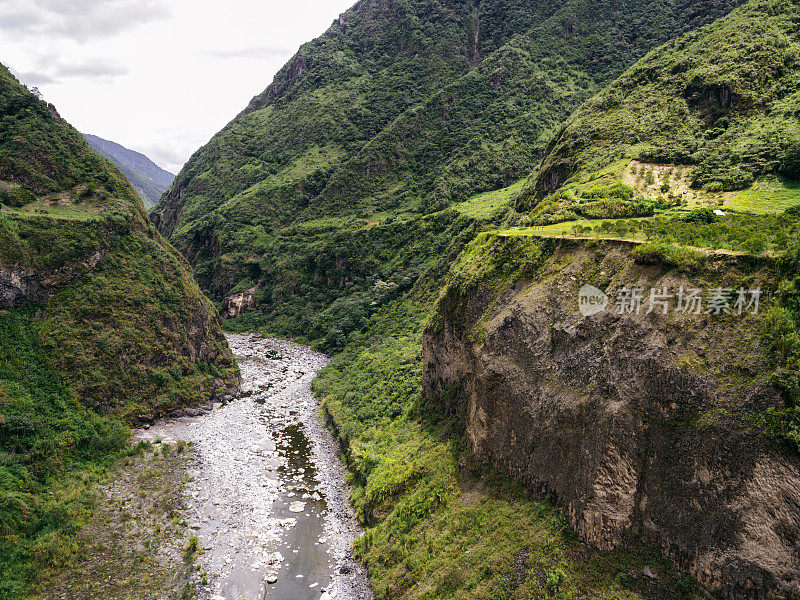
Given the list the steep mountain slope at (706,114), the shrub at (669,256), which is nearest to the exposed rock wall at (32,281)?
the steep mountain slope at (706,114)

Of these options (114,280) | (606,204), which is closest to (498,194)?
(606,204)

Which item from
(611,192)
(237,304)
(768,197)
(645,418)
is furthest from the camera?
(237,304)

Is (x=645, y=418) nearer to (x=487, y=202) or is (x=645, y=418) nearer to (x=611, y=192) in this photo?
(x=611, y=192)

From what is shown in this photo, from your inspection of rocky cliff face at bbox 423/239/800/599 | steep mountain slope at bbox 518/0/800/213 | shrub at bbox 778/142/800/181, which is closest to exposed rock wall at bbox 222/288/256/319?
steep mountain slope at bbox 518/0/800/213

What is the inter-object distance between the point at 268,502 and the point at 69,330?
24737mm

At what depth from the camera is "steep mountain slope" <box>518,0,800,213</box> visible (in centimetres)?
3397

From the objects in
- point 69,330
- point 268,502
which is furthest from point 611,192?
point 69,330

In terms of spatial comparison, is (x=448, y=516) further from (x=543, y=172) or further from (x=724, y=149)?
(x=543, y=172)

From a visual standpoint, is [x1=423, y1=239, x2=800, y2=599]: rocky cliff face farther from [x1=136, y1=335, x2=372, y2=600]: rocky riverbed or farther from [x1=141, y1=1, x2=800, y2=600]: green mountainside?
[x1=136, y1=335, x2=372, y2=600]: rocky riverbed

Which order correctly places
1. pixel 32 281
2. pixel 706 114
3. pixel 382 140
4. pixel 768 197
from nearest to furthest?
pixel 768 197 → pixel 32 281 → pixel 706 114 → pixel 382 140

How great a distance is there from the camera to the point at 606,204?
32281 millimetres

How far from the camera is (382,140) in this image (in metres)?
126

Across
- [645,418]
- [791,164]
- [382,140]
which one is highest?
[382,140]

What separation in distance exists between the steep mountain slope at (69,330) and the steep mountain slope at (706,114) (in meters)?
42.3
